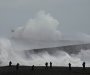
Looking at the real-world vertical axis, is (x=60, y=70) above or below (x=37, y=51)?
below

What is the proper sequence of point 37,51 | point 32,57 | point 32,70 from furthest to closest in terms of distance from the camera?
point 37,51, point 32,57, point 32,70

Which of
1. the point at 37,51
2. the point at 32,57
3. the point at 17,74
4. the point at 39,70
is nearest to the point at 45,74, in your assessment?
the point at 39,70

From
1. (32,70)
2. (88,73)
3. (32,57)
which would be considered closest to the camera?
(88,73)

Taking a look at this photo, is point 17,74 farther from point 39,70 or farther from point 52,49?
point 52,49

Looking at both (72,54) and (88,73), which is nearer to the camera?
(88,73)

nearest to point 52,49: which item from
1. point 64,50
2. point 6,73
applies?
Result: point 64,50

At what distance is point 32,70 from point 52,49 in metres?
82.8

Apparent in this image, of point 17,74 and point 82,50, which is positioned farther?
point 82,50

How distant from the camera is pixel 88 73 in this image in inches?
2218

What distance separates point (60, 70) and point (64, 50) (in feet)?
267

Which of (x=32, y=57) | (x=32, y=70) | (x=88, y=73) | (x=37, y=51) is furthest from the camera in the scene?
(x=37, y=51)

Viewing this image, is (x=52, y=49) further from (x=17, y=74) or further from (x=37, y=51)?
(x=17, y=74)

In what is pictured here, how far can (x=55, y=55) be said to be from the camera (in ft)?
431

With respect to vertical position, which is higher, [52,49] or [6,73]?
[52,49]
